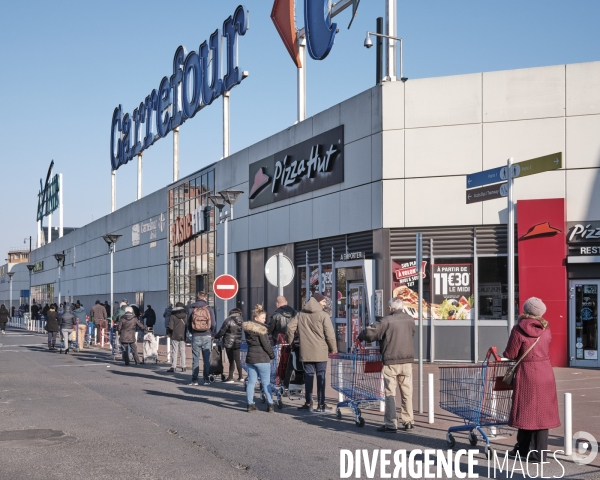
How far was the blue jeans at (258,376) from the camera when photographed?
548 inches

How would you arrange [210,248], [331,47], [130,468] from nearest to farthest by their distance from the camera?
[130,468], [331,47], [210,248]

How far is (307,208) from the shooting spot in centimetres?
2845

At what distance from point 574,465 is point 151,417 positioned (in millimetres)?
6557

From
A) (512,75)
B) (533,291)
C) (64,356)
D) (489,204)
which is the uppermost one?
(512,75)

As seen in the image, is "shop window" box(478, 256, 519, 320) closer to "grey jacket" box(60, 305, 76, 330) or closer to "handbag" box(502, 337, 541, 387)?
"handbag" box(502, 337, 541, 387)

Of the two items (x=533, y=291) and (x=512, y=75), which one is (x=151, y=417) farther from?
(x=512, y=75)

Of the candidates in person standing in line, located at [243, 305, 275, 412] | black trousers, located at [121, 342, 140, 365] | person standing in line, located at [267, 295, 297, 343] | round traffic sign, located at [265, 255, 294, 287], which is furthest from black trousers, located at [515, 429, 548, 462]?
black trousers, located at [121, 342, 140, 365]

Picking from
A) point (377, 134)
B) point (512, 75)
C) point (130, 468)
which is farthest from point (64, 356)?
point (130, 468)

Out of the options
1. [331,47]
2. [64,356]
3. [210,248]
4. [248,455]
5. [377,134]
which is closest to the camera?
[248,455]

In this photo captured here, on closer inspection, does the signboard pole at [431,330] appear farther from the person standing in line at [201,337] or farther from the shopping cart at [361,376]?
the shopping cart at [361,376]

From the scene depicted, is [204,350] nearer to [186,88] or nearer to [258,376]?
[258,376]

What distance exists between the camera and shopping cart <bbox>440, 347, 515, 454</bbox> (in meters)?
9.84

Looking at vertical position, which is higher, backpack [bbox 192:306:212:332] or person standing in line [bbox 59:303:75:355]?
backpack [bbox 192:306:212:332]

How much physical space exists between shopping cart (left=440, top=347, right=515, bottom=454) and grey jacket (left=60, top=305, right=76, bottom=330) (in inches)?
900
